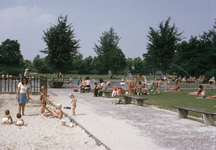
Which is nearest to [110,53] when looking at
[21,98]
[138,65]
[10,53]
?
[10,53]

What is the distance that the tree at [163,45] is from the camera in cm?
4988

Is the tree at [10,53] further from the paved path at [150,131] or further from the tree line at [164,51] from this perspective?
the paved path at [150,131]

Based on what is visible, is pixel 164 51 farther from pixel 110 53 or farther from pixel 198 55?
pixel 110 53

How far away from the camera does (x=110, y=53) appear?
2837 inches

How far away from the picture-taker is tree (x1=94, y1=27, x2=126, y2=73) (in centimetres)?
7177

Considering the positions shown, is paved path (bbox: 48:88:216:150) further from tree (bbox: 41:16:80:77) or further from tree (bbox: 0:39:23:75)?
tree (bbox: 0:39:23:75)

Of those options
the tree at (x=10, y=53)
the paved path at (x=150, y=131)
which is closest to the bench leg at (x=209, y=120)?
the paved path at (x=150, y=131)

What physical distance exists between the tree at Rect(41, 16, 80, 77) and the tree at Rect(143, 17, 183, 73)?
20553 millimetres

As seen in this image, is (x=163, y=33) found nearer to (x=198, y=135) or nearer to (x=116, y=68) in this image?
(x=116, y=68)

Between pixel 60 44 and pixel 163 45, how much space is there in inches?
962

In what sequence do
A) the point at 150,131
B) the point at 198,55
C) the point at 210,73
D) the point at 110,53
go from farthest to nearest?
the point at 110,53 < the point at 198,55 < the point at 210,73 < the point at 150,131

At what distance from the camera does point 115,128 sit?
7191mm

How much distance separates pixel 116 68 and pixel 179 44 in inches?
1033

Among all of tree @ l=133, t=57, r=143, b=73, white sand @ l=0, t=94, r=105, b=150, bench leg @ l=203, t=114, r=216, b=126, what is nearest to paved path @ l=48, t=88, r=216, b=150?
bench leg @ l=203, t=114, r=216, b=126
